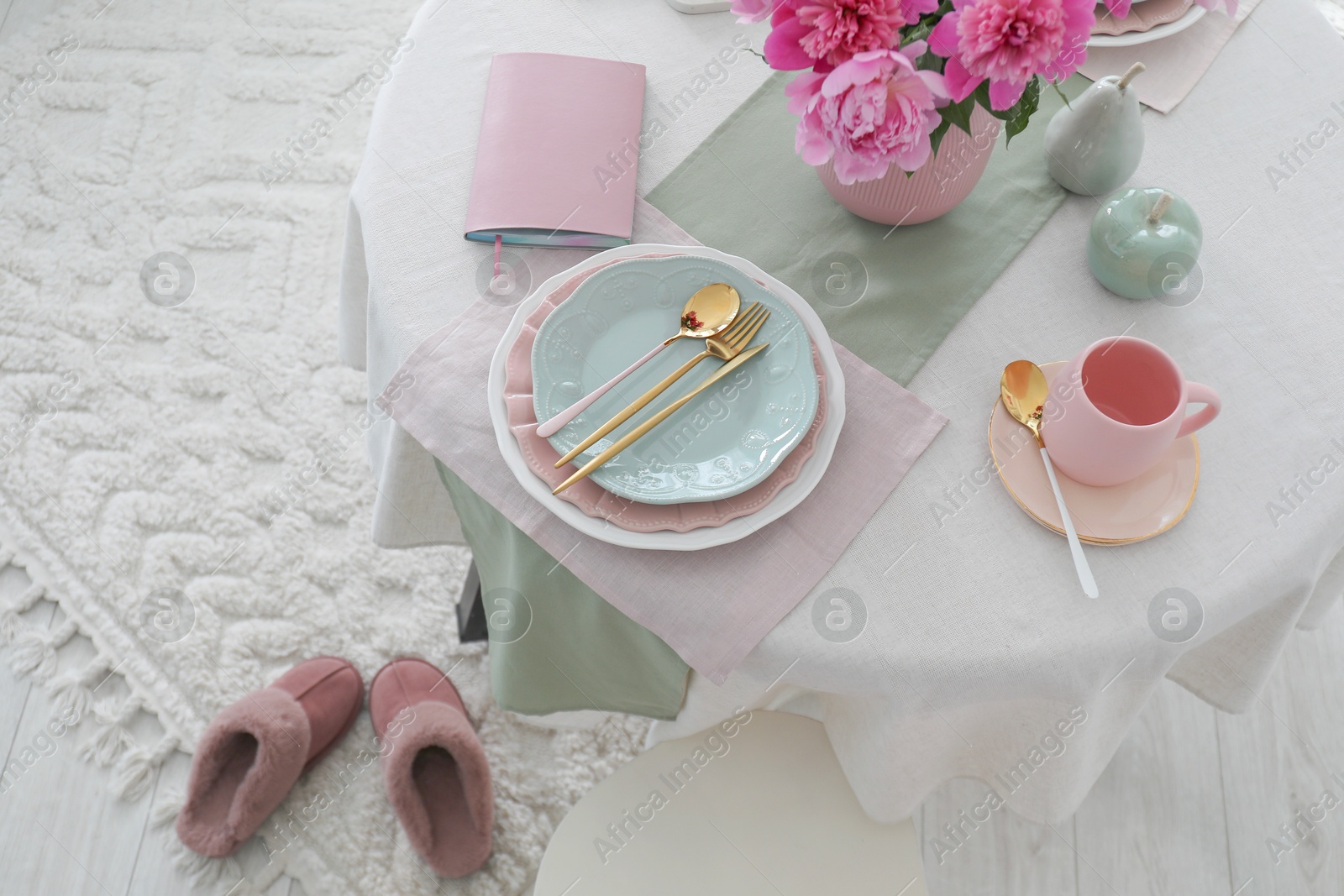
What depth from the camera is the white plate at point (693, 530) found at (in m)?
0.66

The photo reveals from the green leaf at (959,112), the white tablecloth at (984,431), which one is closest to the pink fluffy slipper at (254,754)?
the white tablecloth at (984,431)

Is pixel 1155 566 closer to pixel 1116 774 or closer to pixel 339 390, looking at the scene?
pixel 1116 774

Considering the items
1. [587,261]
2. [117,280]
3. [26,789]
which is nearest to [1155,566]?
[587,261]

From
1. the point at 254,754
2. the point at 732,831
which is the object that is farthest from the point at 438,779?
the point at 732,831

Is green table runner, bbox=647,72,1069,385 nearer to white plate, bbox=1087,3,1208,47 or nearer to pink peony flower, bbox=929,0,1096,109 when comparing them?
white plate, bbox=1087,3,1208,47

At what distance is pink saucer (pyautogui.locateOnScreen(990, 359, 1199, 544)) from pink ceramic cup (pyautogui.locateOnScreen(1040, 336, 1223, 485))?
1 cm

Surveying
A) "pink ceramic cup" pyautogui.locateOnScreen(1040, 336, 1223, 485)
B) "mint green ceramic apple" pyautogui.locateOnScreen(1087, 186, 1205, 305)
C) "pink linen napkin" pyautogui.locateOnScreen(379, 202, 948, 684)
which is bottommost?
"pink linen napkin" pyautogui.locateOnScreen(379, 202, 948, 684)

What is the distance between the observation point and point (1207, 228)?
0.80m

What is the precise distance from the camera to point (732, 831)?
88cm

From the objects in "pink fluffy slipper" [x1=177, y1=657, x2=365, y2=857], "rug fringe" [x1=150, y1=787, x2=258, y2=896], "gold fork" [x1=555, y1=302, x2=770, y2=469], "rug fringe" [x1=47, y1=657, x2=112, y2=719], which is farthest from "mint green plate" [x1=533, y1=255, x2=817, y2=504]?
"rug fringe" [x1=47, y1=657, x2=112, y2=719]

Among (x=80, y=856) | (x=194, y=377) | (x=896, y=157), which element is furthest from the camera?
(x=194, y=377)

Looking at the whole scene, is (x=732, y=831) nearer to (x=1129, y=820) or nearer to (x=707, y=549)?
(x=707, y=549)

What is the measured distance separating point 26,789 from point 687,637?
3.85ft

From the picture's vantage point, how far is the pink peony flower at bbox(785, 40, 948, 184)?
555 mm
